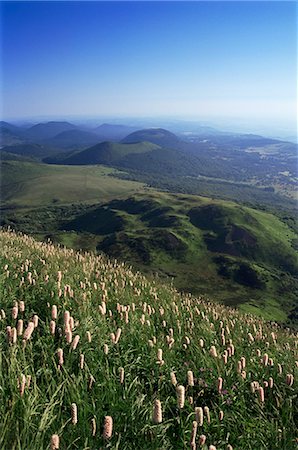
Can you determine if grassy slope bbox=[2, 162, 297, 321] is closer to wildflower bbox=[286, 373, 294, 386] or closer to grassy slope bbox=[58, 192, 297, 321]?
grassy slope bbox=[58, 192, 297, 321]

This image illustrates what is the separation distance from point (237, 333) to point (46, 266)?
418 centimetres

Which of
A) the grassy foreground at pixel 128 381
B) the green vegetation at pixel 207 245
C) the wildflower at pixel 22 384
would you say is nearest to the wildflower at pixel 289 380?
the grassy foreground at pixel 128 381

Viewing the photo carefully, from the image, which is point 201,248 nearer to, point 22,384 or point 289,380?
point 289,380

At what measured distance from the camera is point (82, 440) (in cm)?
377

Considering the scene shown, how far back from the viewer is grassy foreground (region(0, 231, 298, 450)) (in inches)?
151

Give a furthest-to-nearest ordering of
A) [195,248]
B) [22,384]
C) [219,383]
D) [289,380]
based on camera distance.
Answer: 1. [195,248]
2. [289,380]
3. [219,383]
4. [22,384]

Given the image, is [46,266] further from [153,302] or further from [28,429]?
[28,429]

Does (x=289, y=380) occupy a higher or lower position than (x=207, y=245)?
higher

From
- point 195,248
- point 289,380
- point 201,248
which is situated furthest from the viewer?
point 201,248

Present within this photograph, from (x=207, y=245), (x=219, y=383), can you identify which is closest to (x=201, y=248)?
(x=207, y=245)

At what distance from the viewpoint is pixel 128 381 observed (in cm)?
484

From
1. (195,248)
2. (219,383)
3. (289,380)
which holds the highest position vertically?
(219,383)

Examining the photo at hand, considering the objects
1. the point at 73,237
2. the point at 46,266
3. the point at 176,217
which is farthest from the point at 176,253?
the point at 46,266

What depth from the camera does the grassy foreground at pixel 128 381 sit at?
12.5 feet
